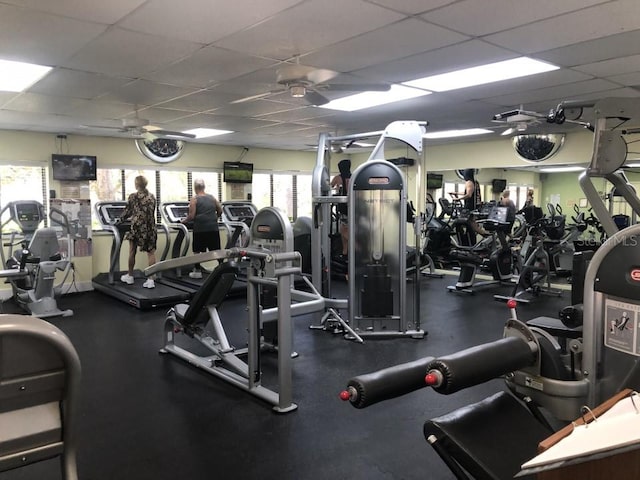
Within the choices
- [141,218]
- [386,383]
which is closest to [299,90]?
[386,383]

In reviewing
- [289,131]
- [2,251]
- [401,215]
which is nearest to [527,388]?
[401,215]

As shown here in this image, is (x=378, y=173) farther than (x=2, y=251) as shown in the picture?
No

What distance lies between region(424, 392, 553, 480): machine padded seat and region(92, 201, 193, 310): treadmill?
5.28 meters

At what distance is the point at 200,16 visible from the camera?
9.09 ft

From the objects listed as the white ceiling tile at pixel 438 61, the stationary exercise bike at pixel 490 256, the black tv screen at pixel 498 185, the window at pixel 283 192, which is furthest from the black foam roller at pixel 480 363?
the black tv screen at pixel 498 185

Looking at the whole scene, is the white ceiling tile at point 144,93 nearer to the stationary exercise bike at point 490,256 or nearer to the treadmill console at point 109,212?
the treadmill console at point 109,212

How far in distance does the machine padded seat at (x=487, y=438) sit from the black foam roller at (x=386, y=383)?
44 centimetres

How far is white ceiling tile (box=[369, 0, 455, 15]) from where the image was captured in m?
2.56

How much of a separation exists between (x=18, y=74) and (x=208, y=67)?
1.70 m

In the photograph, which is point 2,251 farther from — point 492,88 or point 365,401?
point 365,401

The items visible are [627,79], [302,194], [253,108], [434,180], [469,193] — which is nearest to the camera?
[627,79]

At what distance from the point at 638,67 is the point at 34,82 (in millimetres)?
5231

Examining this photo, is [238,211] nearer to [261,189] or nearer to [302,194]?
[261,189]

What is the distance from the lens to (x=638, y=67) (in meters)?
3.91
